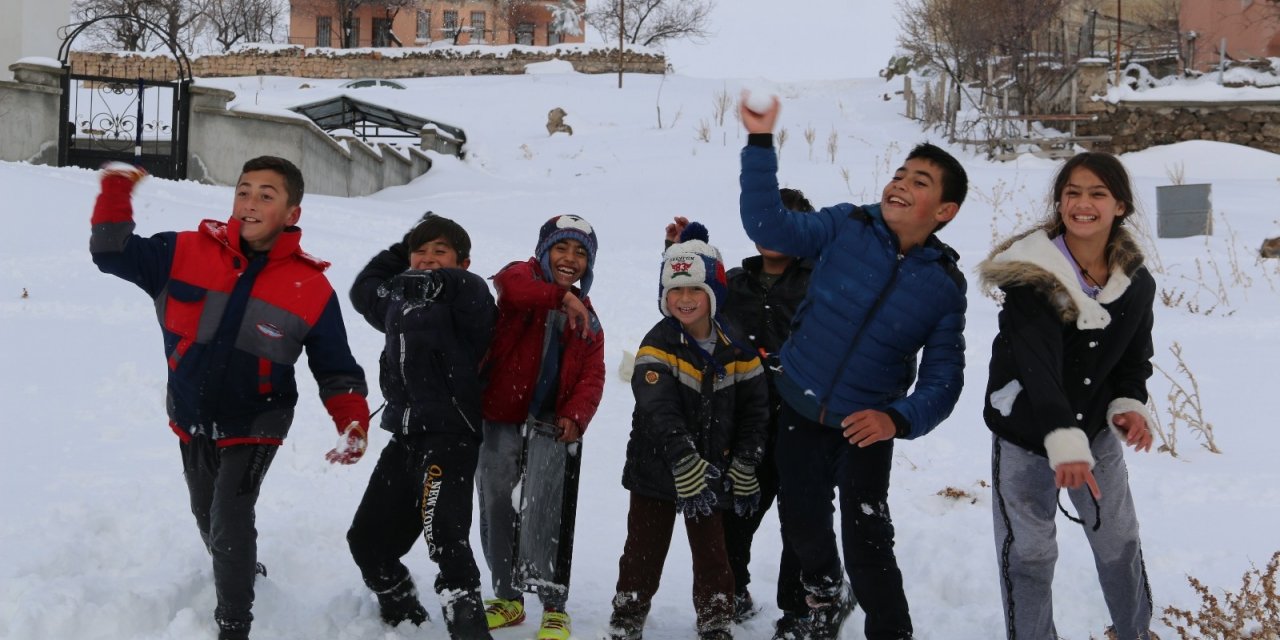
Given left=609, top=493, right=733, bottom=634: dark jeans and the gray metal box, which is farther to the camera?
the gray metal box

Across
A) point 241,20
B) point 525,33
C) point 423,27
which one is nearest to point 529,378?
point 525,33

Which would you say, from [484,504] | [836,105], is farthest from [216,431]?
[836,105]

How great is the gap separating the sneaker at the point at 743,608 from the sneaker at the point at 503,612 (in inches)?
33.6

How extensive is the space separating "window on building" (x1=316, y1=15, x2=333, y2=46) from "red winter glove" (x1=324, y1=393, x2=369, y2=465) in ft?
175

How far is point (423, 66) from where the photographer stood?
140 ft

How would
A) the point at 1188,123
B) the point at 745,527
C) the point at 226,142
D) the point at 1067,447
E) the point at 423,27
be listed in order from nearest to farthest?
the point at 1067,447 < the point at 745,527 < the point at 226,142 < the point at 1188,123 < the point at 423,27

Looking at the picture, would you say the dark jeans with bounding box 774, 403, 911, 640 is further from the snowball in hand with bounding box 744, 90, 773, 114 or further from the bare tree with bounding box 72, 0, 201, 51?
the bare tree with bounding box 72, 0, 201, 51

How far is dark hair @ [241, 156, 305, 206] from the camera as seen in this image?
13.3ft

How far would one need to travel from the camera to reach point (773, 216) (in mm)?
3809

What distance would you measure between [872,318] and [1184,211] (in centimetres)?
1022

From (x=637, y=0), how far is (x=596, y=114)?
25133mm

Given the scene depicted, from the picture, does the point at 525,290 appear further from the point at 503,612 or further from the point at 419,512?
the point at 503,612


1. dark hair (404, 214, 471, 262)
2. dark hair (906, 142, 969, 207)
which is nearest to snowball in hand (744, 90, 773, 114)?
dark hair (906, 142, 969, 207)

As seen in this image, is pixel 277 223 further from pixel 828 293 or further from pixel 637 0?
pixel 637 0
